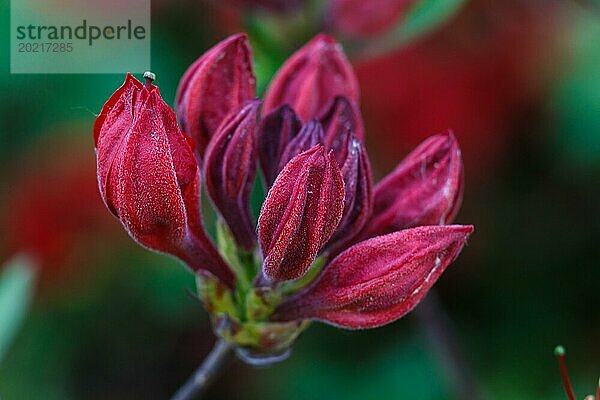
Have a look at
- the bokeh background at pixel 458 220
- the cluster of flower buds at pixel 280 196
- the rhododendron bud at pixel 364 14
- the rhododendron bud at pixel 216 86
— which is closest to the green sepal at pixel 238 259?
the cluster of flower buds at pixel 280 196

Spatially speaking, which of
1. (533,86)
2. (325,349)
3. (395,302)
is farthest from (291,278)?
A: (533,86)

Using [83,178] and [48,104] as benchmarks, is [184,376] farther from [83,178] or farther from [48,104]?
[48,104]

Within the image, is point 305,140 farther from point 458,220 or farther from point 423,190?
point 458,220

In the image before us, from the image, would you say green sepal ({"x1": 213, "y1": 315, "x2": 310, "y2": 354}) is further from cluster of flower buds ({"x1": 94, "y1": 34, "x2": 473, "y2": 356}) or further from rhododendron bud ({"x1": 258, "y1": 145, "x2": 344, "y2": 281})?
rhododendron bud ({"x1": 258, "y1": 145, "x2": 344, "y2": 281})

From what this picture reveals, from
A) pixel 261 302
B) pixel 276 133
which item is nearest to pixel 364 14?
pixel 276 133

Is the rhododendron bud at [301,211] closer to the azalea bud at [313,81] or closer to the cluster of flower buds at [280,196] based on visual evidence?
the cluster of flower buds at [280,196]

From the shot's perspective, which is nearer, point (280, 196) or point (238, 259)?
point (280, 196)
